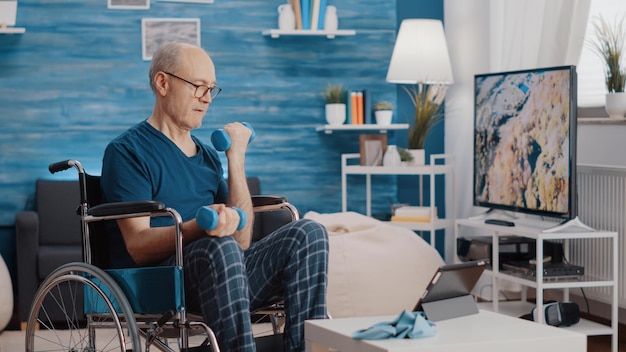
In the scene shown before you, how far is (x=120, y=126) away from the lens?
211 inches

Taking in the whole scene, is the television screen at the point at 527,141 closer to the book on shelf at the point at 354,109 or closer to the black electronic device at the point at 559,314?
the black electronic device at the point at 559,314

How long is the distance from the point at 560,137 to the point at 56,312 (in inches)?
100

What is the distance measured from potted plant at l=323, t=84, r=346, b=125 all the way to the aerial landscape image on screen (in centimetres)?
104

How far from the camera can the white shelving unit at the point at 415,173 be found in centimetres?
509

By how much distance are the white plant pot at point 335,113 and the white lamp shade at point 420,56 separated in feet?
1.08

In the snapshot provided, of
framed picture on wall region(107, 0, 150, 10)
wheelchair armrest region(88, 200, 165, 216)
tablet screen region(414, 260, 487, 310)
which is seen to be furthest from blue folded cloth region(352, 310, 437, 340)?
framed picture on wall region(107, 0, 150, 10)

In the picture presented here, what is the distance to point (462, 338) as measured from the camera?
7.33 ft

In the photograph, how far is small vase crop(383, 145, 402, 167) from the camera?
5230 millimetres

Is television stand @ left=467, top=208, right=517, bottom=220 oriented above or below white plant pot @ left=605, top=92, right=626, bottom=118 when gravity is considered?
below

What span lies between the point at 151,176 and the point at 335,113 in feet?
9.13

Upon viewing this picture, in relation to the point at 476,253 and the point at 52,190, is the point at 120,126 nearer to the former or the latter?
the point at 52,190

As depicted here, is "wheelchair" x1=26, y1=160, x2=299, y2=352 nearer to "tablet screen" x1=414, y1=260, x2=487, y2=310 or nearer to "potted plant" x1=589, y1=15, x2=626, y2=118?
"tablet screen" x1=414, y1=260, x2=487, y2=310

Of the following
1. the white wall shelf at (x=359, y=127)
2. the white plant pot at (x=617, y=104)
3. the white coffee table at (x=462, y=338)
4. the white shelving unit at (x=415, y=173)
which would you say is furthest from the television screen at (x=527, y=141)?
the white coffee table at (x=462, y=338)

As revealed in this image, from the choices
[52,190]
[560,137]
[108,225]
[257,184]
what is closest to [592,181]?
[560,137]
